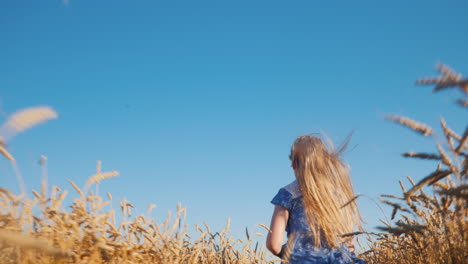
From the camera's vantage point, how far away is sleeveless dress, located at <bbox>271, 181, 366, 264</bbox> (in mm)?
3375

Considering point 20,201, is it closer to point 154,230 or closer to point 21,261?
point 21,261

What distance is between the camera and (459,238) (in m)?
2.03

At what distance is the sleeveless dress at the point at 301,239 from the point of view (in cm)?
338

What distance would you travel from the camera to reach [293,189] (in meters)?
3.69

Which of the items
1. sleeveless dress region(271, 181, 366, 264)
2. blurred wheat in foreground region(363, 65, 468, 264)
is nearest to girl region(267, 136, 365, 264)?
sleeveless dress region(271, 181, 366, 264)

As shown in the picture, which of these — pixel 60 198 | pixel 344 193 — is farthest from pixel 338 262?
pixel 60 198

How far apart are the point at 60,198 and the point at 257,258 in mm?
2013

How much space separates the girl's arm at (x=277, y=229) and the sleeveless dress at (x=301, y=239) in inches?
2.1

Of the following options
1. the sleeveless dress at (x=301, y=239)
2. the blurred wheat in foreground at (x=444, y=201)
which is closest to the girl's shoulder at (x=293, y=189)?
the sleeveless dress at (x=301, y=239)

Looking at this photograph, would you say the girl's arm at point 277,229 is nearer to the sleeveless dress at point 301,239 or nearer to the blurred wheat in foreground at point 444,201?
the sleeveless dress at point 301,239

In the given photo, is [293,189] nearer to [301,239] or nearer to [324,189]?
[324,189]

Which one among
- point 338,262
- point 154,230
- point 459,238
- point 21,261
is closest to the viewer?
point 21,261

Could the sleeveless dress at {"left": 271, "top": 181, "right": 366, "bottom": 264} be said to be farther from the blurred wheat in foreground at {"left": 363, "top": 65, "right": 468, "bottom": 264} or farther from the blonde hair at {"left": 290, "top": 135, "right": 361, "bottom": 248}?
the blurred wheat in foreground at {"left": 363, "top": 65, "right": 468, "bottom": 264}

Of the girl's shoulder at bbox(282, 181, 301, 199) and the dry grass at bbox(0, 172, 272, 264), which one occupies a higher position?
the girl's shoulder at bbox(282, 181, 301, 199)
